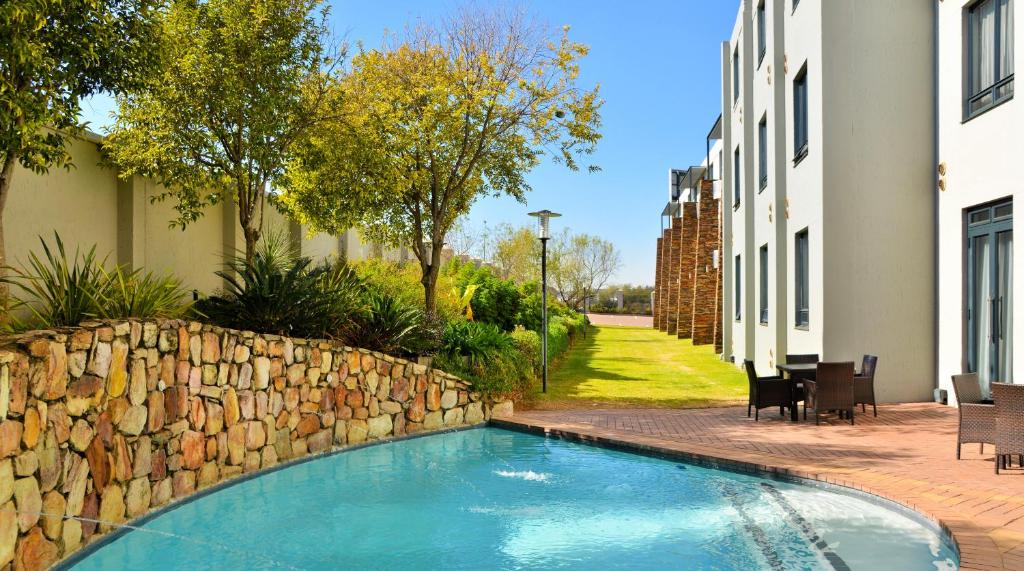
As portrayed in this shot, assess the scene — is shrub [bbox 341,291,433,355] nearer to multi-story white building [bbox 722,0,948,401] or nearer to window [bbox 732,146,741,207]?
multi-story white building [bbox 722,0,948,401]

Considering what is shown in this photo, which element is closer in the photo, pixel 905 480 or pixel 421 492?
pixel 905 480

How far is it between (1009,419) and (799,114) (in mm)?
8670

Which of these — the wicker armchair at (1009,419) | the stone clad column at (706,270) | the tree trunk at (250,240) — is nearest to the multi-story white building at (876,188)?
the wicker armchair at (1009,419)

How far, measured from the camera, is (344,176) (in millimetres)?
11539

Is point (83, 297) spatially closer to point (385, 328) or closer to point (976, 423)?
point (385, 328)

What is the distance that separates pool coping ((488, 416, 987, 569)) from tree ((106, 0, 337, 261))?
17.0ft

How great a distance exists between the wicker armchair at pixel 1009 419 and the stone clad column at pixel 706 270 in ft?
71.3

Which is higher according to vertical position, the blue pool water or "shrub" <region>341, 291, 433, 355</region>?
"shrub" <region>341, 291, 433, 355</region>

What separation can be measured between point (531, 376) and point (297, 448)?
261 inches

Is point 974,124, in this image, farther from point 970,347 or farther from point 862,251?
point 970,347

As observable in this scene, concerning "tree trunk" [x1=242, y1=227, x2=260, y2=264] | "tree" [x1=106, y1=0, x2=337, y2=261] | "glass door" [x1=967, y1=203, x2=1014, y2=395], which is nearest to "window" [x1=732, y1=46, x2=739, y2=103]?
"glass door" [x1=967, y1=203, x2=1014, y2=395]

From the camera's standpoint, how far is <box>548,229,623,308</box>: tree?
61.8 meters

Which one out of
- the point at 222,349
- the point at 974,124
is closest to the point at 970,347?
the point at 974,124

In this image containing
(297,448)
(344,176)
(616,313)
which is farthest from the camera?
(616,313)
